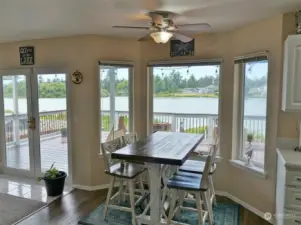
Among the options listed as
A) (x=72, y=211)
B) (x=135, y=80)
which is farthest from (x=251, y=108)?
(x=72, y=211)

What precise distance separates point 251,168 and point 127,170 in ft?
5.26

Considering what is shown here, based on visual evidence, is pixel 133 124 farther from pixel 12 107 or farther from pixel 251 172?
pixel 12 107

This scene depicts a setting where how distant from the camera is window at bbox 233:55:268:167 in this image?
11.0 feet

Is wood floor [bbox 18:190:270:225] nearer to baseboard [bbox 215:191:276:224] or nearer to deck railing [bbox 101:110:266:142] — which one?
baseboard [bbox 215:191:276:224]

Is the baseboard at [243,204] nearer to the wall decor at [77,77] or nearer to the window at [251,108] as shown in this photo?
the window at [251,108]

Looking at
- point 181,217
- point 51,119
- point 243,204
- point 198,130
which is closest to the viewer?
point 181,217

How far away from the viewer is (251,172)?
135 inches

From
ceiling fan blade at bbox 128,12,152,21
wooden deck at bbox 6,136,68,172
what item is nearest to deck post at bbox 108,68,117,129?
wooden deck at bbox 6,136,68,172

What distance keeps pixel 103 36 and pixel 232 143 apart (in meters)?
2.50

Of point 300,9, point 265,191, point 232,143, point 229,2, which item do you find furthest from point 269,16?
point 265,191

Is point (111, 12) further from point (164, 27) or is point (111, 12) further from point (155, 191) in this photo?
point (155, 191)

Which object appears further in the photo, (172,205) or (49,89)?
(49,89)

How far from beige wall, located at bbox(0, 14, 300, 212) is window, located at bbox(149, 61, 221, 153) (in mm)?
151

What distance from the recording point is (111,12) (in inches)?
111
